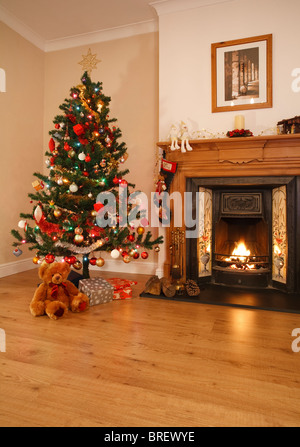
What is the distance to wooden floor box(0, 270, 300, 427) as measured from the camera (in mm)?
1127

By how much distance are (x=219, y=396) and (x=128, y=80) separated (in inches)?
136

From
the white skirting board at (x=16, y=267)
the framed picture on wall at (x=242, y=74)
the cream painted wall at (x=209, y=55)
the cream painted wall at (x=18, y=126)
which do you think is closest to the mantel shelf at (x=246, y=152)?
the cream painted wall at (x=209, y=55)

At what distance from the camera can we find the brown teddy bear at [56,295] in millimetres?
2125

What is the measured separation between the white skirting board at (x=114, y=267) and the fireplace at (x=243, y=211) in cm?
55

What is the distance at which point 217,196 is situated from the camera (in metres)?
3.04

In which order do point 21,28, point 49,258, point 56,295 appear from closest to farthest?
point 56,295, point 49,258, point 21,28

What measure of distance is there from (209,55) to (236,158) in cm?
112

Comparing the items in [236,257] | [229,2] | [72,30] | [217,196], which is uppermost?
[72,30]

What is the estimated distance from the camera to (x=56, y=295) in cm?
222

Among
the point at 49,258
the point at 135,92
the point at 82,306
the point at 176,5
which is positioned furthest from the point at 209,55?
the point at 82,306

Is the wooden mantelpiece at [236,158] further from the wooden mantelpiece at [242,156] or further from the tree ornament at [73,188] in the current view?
the tree ornament at [73,188]

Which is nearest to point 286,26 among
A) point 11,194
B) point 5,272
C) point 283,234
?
point 283,234

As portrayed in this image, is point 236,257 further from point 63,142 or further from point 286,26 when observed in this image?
point 286,26

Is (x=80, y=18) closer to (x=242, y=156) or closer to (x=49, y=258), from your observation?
(x=242, y=156)
